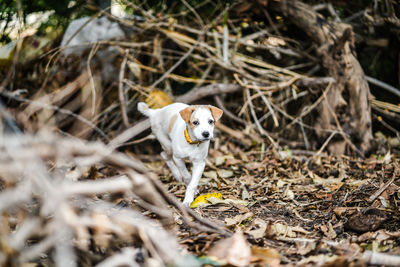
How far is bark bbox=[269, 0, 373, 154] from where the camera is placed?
5512 millimetres

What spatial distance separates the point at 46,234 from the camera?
1.98 meters

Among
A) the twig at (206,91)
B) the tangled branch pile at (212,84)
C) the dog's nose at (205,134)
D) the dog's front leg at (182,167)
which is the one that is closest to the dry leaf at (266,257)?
the dog's nose at (205,134)

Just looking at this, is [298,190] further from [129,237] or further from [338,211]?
[129,237]

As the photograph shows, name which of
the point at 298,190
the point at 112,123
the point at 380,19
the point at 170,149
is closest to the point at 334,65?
the point at 380,19

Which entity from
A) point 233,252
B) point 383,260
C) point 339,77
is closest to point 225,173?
point 339,77

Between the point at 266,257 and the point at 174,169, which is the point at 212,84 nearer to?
the point at 174,169

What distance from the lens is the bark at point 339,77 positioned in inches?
217

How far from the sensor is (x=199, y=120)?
383 centimetres

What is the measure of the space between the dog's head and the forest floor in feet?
2.25

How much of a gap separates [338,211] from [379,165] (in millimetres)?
2025

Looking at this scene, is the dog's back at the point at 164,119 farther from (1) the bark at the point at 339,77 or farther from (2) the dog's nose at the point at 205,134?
(1) the bark at the point at 339,77

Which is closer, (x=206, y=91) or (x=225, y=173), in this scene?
(x=225, y=173)

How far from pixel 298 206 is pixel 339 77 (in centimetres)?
285

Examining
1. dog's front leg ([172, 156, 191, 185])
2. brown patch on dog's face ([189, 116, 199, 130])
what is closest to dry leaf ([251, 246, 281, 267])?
brown patch on dog's face ([189, 116, 199, 130])
